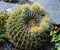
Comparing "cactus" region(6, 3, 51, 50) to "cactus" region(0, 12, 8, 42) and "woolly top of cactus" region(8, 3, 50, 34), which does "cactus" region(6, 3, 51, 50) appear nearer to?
"woolly top of cactus" region(8, 3, 50, 34)

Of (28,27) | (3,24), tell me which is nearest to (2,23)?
(3,24)

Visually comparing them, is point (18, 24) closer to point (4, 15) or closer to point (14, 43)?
point (14, 43)

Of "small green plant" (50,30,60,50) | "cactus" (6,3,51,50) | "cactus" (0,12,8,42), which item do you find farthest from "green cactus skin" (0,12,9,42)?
"small green plant" (50,30,60,50)

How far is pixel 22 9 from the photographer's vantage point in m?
3.91

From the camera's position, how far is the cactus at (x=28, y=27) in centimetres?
370

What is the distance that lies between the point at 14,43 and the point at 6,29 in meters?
0.32

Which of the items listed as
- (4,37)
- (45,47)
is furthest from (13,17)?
(45,47)

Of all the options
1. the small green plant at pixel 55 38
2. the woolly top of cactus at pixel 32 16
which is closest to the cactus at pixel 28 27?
the woolly top of cactus at pixel 32 16

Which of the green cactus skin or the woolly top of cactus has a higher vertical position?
the woolly top of cactus

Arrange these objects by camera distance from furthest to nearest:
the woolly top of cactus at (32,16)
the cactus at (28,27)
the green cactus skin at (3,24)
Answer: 1. the green cactus skin at (3,24)
2. the woolly top of cactus at (32,16)
3. the cactus at (28,27)

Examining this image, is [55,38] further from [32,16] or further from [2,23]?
[2,23]

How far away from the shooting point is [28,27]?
3.79m

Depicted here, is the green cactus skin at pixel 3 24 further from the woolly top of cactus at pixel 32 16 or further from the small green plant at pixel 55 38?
the small green plant at pixel 55 38

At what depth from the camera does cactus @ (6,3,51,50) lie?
146 inches
